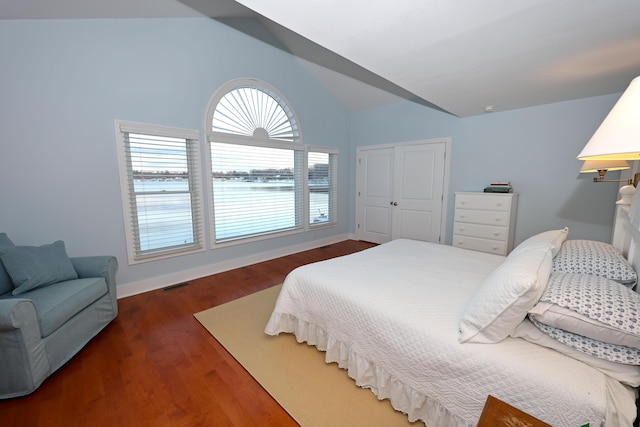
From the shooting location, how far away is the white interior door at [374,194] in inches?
192

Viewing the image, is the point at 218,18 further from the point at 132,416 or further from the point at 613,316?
the point at 613,316

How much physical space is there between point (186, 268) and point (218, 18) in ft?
10.5

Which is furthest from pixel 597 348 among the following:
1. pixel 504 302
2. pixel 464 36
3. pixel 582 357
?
pixel 464 36

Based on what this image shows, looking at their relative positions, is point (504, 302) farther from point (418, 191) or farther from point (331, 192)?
point (331, 192)

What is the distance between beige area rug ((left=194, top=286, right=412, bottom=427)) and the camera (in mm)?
1420

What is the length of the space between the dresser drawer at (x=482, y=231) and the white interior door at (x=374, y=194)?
142 centimetres

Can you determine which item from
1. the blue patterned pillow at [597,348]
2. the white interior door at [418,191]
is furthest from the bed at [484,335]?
the white interior door at [418,191]

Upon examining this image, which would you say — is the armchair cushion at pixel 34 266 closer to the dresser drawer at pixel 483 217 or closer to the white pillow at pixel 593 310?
the white pillow at pixel 593 310

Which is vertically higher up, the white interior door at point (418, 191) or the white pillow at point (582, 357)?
the white interior door at point (418, 191)

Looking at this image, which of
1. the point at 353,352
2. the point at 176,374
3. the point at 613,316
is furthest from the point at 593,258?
the point at 176,374

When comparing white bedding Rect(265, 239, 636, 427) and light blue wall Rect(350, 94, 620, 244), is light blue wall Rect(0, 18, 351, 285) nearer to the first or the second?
white bedding Rect(265, 239, 636, 427)

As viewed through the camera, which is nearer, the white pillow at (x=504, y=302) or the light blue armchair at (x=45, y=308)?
the white pillow at (x=504, y=302)

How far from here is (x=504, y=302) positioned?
1.10 metres

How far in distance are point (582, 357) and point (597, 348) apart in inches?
2.7
